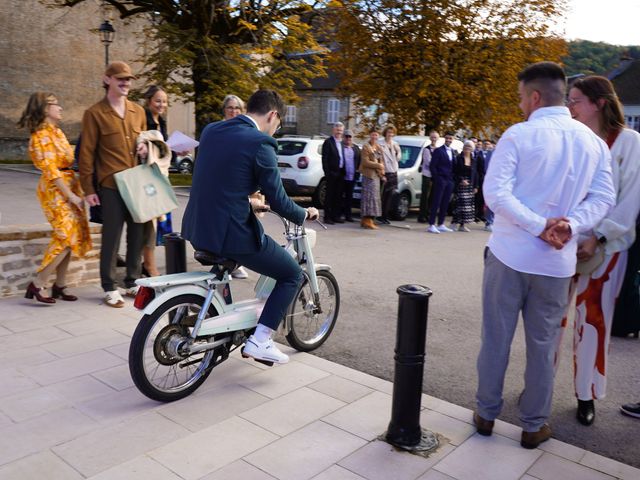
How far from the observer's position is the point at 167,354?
3.82m

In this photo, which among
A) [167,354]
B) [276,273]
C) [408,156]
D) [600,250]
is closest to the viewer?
[600,250]

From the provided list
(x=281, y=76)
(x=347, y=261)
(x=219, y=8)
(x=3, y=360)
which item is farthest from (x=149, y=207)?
(x=281, y=76)

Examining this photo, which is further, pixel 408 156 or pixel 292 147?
pixel 292 147

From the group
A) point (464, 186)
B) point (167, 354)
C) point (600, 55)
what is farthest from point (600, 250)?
point (600, 55)

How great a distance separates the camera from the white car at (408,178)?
13609mm

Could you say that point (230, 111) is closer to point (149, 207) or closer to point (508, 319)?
point (149, 207)

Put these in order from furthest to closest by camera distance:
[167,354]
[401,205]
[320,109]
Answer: [320,109] → [401,205] → [167,354]

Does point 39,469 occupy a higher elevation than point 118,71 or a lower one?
lower

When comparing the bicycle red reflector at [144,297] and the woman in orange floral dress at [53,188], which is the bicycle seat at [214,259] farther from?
the woman in orange floral dress at [53,188]

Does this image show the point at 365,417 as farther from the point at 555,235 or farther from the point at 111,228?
the point at 111,228

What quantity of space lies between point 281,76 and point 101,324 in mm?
15929

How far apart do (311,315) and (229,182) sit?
1523 millimetres

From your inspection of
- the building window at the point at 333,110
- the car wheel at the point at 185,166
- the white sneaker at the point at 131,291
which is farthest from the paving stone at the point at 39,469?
the building window at the point at 333,110

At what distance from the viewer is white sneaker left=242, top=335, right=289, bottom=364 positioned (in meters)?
4.11
